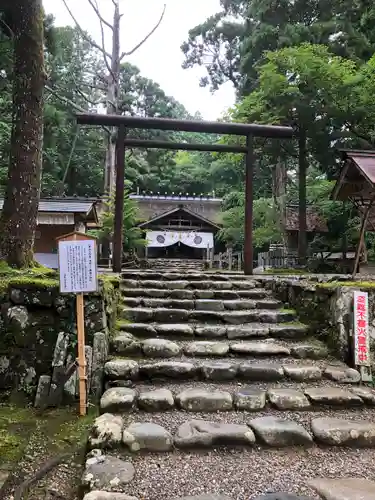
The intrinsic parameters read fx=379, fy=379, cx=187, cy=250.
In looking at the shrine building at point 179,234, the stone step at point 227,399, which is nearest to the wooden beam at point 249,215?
the stone step at point 227,399

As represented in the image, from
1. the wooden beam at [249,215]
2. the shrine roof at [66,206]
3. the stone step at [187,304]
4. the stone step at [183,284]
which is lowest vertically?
the stone step at [187,304]

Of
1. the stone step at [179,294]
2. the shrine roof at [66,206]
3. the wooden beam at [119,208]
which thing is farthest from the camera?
the shrine roof at [66,206]

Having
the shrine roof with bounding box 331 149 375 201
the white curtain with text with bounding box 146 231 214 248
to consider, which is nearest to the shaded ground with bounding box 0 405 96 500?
the shrine roof with bounding box 331 149 375 201

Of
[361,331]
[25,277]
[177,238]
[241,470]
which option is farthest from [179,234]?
[241,470]

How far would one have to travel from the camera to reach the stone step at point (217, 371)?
131 inches

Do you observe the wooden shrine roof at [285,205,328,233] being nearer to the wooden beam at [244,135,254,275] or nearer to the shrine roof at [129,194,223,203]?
the shrine roof at [129,194,223,203]

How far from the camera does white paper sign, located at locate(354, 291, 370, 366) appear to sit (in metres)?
3.64

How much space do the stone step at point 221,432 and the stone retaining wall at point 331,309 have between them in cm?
108

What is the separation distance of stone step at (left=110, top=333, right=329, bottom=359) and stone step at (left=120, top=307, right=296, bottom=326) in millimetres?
440

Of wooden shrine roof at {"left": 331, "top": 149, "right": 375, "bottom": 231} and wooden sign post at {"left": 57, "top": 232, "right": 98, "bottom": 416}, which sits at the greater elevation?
wooden shrine roof at {"left": 331, "top": 149, "right": 375, "bottom": 231}

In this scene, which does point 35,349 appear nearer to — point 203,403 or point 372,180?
point 203,403

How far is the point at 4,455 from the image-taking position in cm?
236

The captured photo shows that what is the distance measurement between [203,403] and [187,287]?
8.06 feet

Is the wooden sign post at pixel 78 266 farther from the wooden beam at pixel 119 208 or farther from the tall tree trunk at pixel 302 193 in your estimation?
the tall tree trunk at pixel 302 193
